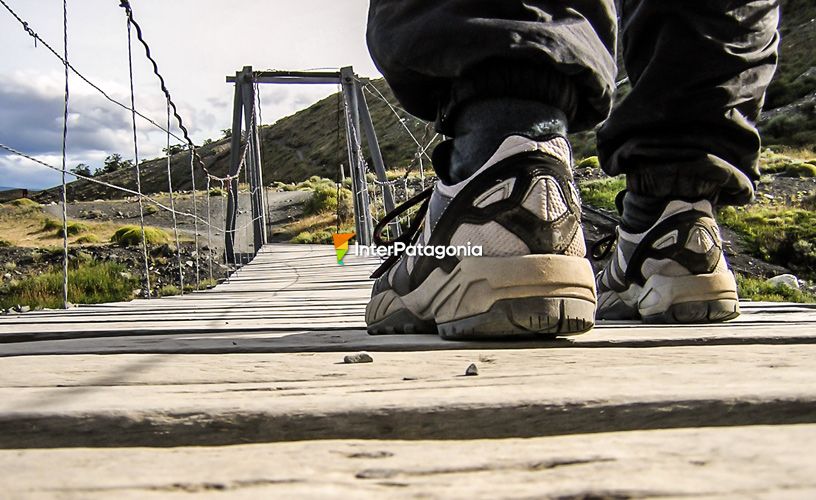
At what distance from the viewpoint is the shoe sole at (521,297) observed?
729 mm

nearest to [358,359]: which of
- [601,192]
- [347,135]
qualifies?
[347,135]

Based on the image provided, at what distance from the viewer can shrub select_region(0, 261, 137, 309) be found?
18.2 ft

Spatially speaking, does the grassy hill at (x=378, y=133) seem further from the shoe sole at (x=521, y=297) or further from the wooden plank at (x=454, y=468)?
the wooden plank at (x=454, y=468)

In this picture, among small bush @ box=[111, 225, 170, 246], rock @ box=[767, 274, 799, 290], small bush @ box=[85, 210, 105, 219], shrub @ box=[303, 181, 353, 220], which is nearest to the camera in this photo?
rock @ box=[767, 274, 799, 290]

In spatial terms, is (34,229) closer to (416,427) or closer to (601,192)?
(601,192)

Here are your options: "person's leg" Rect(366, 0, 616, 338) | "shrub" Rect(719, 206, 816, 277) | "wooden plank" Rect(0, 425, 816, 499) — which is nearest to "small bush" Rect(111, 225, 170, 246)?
"shrub" Rect(719, 206, 816, 277)

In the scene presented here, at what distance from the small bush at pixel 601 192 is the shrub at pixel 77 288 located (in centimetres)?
408

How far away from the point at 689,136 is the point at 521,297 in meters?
0.51

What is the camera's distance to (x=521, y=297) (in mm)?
731

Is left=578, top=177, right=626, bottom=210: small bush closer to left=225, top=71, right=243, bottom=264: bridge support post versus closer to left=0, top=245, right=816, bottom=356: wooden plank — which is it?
left=225, top=71, right=243, bottom=264: bridge support post

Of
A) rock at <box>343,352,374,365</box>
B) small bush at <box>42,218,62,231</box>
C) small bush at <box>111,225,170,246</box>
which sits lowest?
rock at <box>343,352,374,365</box>

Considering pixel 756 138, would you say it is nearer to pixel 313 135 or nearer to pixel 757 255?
pixel 757 255

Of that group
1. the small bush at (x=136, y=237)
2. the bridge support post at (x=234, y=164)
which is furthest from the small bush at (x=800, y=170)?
the small bush at (x=136, y=237)

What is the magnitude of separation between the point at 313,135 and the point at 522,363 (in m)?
38.4
